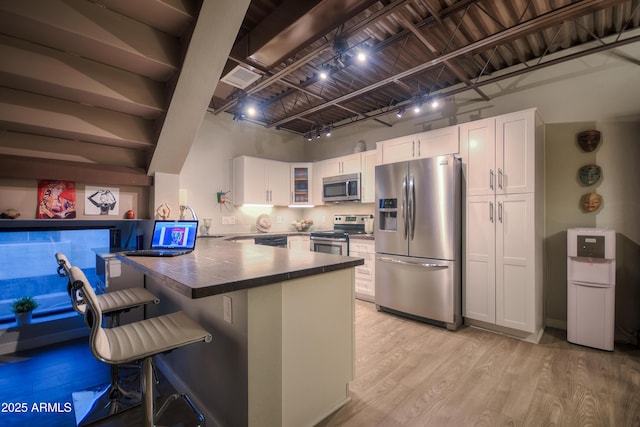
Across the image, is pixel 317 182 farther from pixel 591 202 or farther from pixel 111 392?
pixel 111 392

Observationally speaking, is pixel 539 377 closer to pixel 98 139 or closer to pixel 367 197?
pixel 367 197

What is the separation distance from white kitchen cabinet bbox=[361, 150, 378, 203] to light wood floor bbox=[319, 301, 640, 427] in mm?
2217

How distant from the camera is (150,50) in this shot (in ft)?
5.28

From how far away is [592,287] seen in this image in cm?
266

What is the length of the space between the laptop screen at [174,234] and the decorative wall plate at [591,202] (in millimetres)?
3818

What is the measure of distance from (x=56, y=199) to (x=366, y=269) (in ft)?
11.2

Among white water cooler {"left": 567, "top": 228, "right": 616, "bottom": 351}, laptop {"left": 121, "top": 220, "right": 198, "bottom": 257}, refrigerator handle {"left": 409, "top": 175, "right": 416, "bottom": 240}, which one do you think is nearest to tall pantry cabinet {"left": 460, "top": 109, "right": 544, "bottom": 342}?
white water cooler {"left": 567, "top": 228, "right": 616, "bottom": 351}

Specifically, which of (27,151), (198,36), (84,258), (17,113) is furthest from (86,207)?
(198,36)

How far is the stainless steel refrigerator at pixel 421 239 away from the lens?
3139 millimetres

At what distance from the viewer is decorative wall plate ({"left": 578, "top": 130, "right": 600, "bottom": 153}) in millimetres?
2924

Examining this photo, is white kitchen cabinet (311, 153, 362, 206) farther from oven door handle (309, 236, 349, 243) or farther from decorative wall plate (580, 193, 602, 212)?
decorative wall plate (580, 193, 602, 212)

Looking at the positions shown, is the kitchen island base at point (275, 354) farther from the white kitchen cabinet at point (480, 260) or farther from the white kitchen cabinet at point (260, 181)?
the white kitchen cabinet at point (260, 181)

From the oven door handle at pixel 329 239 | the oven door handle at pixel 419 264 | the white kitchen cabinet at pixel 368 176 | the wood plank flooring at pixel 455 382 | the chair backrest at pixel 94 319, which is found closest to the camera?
the chair backrest at pixel 94 319

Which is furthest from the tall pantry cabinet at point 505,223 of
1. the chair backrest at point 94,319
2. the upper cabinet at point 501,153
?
the chair backrest at point 94,319
